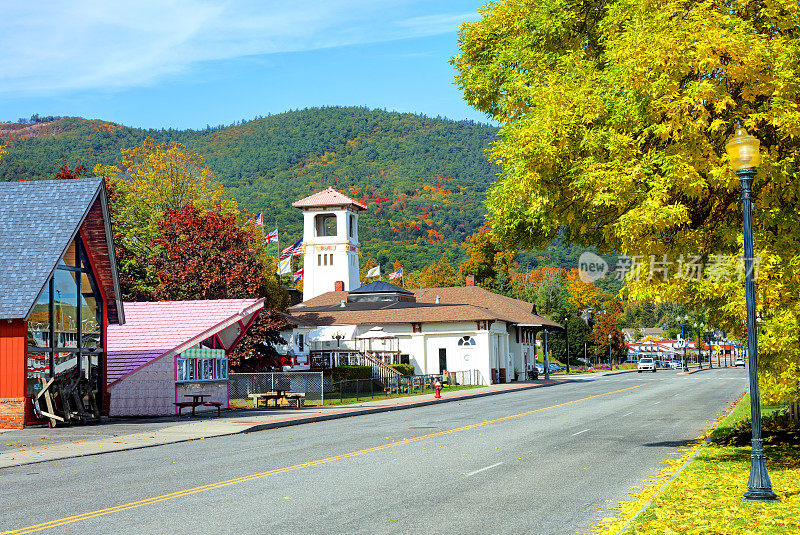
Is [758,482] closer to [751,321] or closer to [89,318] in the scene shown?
[751,321]

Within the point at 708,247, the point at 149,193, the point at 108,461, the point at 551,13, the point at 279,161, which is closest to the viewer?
the point at 708,247

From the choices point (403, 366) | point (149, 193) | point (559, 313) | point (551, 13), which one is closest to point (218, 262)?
point (403, 366)

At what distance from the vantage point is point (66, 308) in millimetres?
27172

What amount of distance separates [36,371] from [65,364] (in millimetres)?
1556

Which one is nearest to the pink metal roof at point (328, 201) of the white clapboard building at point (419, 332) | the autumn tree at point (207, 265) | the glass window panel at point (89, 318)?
the white clapboard building at point (419, 332)

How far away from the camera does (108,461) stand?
17031 mm

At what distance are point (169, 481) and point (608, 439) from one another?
10.8 metres

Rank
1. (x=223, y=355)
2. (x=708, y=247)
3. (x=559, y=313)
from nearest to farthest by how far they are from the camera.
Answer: (x=708, y=247), (x=223, y=355), (x=559, y=313)

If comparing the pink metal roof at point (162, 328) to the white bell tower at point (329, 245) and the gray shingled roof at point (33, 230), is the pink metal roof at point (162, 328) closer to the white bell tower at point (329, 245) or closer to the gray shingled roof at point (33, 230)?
the gray shingled roof at point (33, 230)

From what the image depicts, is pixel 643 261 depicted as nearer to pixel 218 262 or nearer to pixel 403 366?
pixel 218 262

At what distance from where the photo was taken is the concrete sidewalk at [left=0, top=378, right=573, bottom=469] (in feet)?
61.3

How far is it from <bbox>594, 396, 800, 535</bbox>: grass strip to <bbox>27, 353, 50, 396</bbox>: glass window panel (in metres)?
18.9

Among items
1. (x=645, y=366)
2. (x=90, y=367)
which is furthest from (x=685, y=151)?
(x=645, y=366)

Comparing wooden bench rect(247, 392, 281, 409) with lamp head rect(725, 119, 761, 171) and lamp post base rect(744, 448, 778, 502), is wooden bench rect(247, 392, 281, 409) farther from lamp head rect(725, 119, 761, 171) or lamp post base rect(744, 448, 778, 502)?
lamp head rect(725, 119, 761, 171)
